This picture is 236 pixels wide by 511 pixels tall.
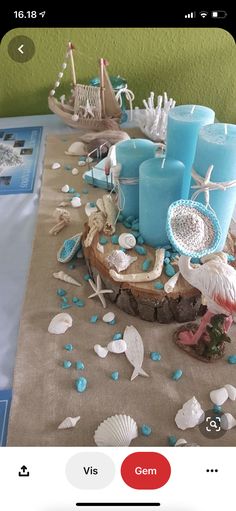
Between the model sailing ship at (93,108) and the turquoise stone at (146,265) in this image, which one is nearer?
the turquoise stone at (146,265)

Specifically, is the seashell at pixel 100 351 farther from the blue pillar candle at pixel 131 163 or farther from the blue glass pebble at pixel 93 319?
the blue pillar candle at pixel 131 163

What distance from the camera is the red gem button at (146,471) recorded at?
13.7 inches

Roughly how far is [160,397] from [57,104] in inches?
36.0

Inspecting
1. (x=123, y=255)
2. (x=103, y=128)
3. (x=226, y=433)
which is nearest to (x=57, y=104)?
(x=103, y=128)

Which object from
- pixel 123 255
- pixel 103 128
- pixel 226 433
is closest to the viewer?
pixel 226 433

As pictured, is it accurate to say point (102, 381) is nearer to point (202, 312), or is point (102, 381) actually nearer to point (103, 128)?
point (202, 312)

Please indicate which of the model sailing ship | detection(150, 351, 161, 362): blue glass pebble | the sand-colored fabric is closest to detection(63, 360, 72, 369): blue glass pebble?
the sand-colored fabric

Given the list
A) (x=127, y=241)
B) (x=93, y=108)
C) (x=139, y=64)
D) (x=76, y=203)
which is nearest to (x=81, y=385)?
(x=127, y=241)

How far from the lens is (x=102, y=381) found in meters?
0.51

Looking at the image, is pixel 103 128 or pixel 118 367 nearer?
pixel 118 367

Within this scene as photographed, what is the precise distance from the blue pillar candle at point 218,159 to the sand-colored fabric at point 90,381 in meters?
0.19

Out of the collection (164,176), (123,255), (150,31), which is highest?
(150,31)
